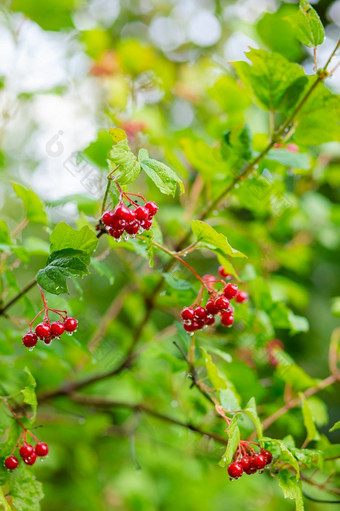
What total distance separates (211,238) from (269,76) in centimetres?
41

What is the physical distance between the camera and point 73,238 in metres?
0.86

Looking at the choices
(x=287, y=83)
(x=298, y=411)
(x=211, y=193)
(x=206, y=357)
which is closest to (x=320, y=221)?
(x=211, y=193)

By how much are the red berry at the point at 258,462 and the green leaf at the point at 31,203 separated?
736 mm

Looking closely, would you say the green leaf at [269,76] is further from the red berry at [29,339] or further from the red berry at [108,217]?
the red berry at [29,339]

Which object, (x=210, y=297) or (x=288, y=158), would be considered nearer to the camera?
(x=210, y=297)

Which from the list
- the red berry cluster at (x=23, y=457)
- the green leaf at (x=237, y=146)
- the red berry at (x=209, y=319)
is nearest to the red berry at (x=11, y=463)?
the red berry cluster at (x=23, y=457)

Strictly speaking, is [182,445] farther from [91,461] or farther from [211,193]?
[211,193]

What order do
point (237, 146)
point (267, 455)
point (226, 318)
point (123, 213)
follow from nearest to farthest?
point (123, 213)
point (267, 455)
point (226, 318)
point (237, 146)

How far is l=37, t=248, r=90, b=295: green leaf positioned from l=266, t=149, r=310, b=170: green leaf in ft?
1.87

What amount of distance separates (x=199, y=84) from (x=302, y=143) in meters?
1.47

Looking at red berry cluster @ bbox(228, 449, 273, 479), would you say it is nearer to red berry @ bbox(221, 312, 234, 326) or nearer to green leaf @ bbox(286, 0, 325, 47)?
red berry @ bbox(221, 312, 234, 326)

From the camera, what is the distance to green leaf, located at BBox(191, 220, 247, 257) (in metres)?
Result: 0.89

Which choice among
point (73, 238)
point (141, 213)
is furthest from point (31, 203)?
point (141, 213)

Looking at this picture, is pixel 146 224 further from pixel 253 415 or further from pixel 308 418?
pixel 308 418
